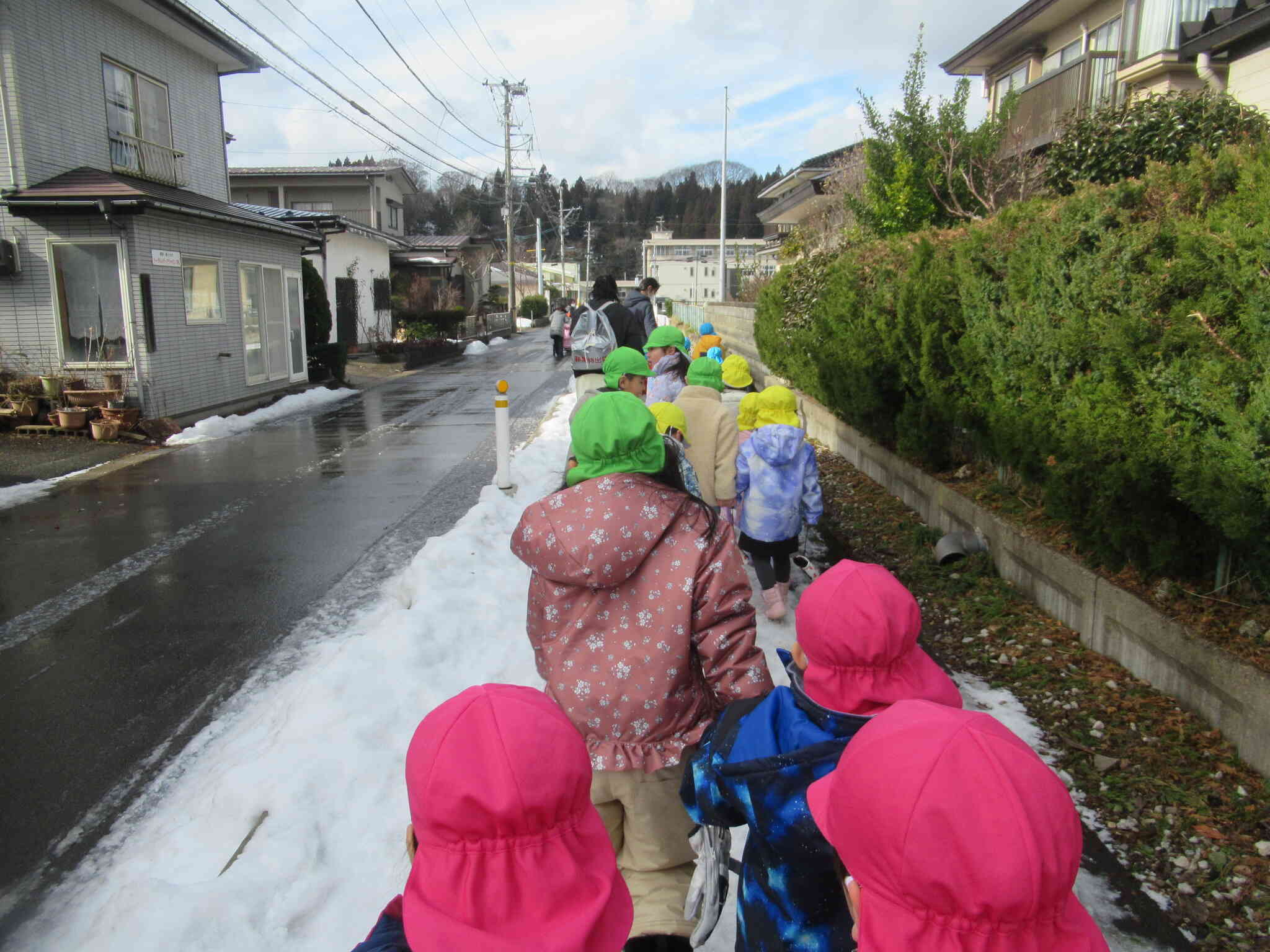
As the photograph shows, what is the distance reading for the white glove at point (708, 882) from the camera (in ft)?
7.37

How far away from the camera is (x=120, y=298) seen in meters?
13.4

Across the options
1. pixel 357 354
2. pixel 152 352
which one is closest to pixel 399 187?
pixel 357 354

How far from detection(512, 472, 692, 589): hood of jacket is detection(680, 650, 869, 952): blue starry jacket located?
51cm

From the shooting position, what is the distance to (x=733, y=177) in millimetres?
120000

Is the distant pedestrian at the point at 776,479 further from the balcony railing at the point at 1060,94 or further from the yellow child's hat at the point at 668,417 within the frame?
the balcony railing at the point at 1060,94

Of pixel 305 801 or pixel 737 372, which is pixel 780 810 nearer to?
pixel 305 801

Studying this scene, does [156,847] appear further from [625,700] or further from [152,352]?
[152,352]

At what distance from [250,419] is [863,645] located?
14.8 metres

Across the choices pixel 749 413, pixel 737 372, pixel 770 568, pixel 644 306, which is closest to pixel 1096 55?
pixel 644 306

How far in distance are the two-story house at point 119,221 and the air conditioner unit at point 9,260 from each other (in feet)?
Result: 0.06

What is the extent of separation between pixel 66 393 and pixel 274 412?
12.1 feet

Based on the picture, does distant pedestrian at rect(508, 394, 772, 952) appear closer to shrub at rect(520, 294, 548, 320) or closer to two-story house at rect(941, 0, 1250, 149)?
two-story house at rect(941, 0, 1250, 149)

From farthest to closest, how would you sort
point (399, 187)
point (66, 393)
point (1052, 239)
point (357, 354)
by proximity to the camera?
point (399, 187) → point (357, 354) → point (66, 393) → point (1052, 239)

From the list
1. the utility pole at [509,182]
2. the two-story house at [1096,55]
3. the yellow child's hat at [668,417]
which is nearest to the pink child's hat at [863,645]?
the yellow child's hat at [668,417]
